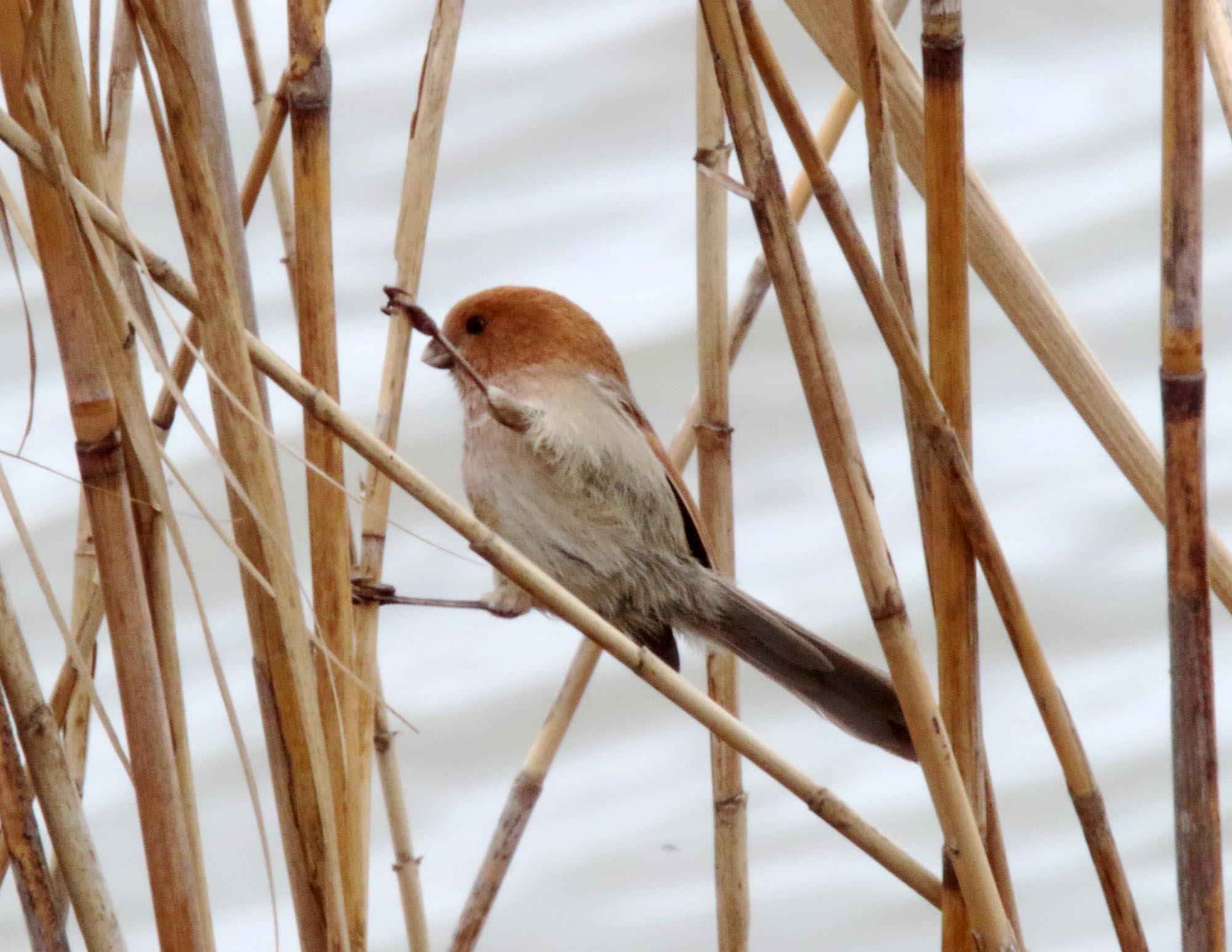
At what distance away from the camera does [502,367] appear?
53.3 inches

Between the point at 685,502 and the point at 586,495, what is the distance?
0.10 meters

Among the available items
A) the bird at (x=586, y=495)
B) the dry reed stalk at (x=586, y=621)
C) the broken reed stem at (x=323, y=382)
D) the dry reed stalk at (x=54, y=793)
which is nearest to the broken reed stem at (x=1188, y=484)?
the dry reed stalk at (x=586, y=621)

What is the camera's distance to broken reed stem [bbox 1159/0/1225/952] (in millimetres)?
776

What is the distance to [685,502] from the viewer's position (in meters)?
1.33

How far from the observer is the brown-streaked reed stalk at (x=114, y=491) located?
0.67 meters

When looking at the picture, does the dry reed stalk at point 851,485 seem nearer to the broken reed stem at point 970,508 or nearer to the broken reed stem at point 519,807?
the broken reed stem at point 970,508

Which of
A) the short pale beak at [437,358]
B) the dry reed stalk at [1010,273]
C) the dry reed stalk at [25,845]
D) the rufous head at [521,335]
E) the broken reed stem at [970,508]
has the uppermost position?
the rufous head at [521,335]

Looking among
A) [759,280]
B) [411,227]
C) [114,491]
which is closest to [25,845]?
[114,491]

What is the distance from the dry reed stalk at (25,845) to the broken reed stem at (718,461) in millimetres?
603

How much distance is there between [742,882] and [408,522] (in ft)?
3.25

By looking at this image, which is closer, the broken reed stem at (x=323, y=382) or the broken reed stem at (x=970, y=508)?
the broken reed stem at (x=970, y=508)

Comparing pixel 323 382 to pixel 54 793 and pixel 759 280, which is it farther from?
pixel 759 280

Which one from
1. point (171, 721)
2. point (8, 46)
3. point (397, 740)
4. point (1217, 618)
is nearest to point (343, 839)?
point (171, 721)

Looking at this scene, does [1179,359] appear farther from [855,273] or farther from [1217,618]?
[1217,618]
